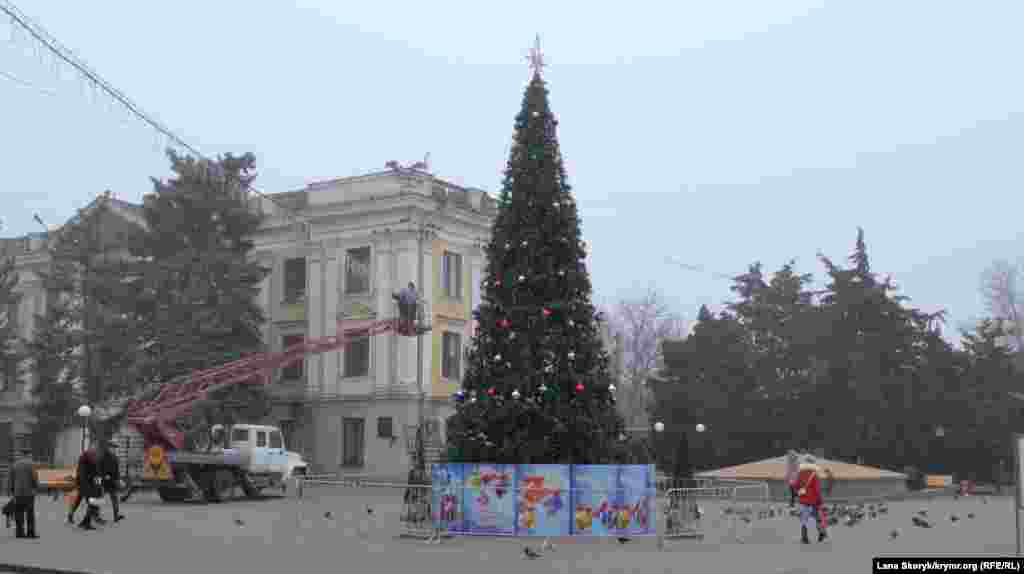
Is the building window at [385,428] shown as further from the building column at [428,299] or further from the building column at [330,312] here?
the building column at [330,312]

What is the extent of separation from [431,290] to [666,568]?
3507 centimetres

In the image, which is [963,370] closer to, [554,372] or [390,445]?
[390,445]

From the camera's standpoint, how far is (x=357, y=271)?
50094mm

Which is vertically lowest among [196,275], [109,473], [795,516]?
[795,516]

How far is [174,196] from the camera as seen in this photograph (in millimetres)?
45906

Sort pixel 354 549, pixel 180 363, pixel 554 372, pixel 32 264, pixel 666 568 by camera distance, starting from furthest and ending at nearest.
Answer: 1. pixel 32 264
2. pixel 180 363
3. pixel 554 372
4. pixel 354 549
5. pixel 666 568

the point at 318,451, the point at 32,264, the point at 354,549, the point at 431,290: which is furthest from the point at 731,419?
the point at 32,264

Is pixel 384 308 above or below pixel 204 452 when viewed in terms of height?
above

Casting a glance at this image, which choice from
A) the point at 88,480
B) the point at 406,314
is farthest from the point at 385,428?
the point at 88,480

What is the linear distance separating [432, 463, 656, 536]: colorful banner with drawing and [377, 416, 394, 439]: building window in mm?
29803

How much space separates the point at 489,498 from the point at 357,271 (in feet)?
107

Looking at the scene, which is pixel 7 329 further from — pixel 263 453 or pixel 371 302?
pixel 263 453

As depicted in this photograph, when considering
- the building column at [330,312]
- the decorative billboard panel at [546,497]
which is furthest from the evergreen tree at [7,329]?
the decorative billboard panel at [546,497]

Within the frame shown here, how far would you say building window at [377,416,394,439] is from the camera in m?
47.8
